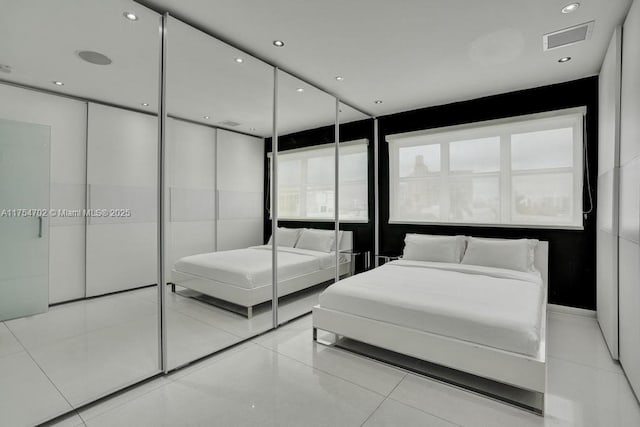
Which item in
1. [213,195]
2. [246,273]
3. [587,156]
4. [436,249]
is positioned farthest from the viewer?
[436,249]

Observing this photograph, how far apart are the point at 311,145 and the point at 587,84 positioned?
10.5ft

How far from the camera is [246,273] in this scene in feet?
10.6

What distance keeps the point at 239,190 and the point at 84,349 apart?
5.75ft

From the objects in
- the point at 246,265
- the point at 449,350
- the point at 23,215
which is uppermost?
the point at 23,215

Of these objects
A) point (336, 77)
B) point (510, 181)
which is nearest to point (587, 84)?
point (510, 181)

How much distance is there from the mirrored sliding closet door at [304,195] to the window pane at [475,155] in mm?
1734

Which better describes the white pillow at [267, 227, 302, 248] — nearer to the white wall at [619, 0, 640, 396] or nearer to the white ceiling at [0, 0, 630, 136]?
the white ceiling at [0, 0, 630, 136]

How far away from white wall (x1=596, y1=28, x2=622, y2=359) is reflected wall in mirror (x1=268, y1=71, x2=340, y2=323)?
2738mm

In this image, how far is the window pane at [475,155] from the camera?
13.6 feet

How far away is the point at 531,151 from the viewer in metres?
3.91

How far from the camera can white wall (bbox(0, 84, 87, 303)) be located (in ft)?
6.79

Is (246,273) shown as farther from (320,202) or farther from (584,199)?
(584,199)

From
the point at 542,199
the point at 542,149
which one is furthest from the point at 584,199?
the point at 542,149

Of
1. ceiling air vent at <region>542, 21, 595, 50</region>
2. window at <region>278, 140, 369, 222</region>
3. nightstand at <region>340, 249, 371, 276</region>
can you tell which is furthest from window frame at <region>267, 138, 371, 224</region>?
ceiling air vent at <region>542, 21, 595, 50</region>
